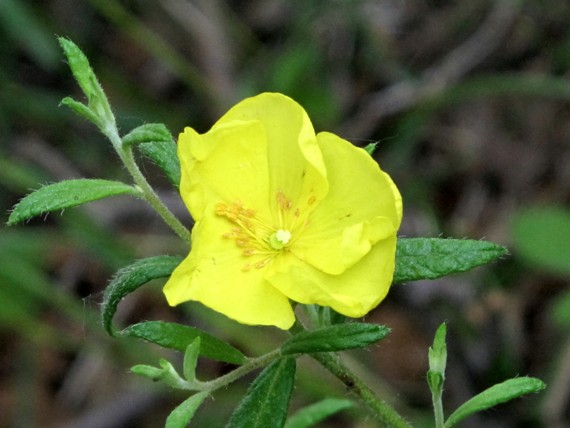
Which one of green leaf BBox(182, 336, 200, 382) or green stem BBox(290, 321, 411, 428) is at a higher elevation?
green leaf BBox(182, 336, 200, 382)

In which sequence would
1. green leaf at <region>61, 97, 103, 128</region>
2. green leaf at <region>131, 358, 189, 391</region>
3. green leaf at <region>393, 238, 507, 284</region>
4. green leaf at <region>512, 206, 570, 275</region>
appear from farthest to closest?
green leaf at <region>512, 206, 570, 275</region>, green leaf at <region>393, 238, 507, 284</region>, green leaf at <region>61, 97, 103, 128</region>, green leaf at <region>131, 358, 189, 391</region>

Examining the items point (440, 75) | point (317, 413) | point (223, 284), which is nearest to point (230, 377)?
point (223, 284)

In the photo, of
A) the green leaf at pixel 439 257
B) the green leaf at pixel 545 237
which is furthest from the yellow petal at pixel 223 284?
the green leaf at pixel 545 237

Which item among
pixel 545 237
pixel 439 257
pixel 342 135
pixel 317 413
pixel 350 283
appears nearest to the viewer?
pixel 350 283

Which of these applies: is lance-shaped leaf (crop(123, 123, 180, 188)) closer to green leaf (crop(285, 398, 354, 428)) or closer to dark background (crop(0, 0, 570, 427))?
green leaf (crop(285, 398, 354, 428))

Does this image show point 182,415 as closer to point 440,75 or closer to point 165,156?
point 165,156

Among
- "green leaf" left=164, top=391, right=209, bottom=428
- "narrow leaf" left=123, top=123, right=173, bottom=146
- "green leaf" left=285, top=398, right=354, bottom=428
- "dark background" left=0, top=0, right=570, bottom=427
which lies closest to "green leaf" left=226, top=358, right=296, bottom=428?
"green leaf" left=164, top=391, right=209, bottom=428
